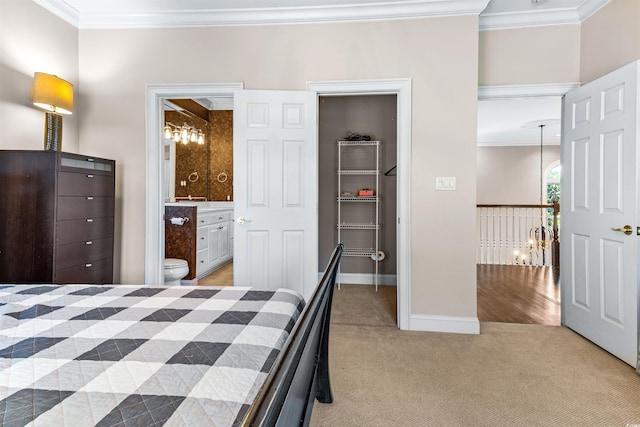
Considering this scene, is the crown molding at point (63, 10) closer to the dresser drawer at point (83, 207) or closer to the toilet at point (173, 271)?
the dresser drawer at point (83, 207)

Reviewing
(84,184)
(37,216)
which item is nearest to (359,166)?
(84,184)

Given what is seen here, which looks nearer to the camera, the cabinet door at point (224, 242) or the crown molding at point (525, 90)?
the crown molding at point (525, 90)

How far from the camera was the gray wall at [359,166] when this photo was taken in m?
4.20

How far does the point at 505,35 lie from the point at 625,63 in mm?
915

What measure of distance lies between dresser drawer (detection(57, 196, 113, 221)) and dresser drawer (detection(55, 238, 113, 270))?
212 mm

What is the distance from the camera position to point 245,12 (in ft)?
9.04

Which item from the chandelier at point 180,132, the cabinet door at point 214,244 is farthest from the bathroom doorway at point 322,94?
the chandelier at point 180,132

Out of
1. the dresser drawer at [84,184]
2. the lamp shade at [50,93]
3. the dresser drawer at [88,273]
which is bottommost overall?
the dresser drawer at [88,273]

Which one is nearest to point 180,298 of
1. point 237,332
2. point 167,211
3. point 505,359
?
point 237,332

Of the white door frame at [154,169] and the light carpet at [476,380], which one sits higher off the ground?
the white door frame at [154,169]

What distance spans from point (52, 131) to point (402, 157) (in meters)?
2.73

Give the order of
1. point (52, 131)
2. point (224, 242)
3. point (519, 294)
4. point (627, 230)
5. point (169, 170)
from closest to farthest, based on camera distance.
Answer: point (627, 230) < point (52, 131) < point (519, 294) < point (224, 242) < point (169, 170)

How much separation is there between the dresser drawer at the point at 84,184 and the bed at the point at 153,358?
1.19 metres

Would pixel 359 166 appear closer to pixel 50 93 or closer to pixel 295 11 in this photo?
pixel 295 11
